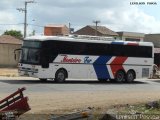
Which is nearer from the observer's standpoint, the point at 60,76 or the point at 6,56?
the point at 60,76

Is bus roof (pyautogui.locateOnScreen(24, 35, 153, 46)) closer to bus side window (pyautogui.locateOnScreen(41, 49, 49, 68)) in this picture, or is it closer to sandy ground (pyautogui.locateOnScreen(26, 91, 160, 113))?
bus side window (pyautogui.locateOnScreen(41, 49, 49, 68))

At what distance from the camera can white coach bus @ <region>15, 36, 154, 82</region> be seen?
2977 centimetres

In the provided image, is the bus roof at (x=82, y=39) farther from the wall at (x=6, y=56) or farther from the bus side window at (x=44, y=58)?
the wall at (x=6, y=56)

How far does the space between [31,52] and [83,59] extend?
3.36 m

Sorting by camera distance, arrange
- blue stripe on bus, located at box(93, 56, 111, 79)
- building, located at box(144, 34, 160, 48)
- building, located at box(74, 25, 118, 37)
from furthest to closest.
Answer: building, located at box(74, 25, 118, 37)
building, located at box(144, 34, 160, 48)
blue stripe on bus, located at box(93, 56, 111, 79)

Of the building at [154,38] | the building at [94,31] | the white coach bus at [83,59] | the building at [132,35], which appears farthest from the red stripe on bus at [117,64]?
the building at [94,31]

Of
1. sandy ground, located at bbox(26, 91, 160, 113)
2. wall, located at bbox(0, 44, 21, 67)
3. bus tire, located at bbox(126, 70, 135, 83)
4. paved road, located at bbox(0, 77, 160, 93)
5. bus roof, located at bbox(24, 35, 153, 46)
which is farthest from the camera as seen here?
wall, located at bbox(0, 44, 21, 67)

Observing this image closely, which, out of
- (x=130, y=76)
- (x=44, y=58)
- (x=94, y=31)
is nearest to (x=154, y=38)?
(x=94, y=31)

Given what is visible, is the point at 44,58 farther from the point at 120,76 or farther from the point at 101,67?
the point at 120,76

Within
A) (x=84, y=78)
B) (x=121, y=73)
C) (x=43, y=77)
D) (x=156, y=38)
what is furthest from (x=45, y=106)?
(x=156, y=38)

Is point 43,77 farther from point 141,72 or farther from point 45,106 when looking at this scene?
point 45,106

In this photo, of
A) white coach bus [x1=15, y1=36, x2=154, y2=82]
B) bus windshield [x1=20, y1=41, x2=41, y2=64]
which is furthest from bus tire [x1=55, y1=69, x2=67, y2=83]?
bus windshield [x1=20, y1=41, x2=41, y2=64]

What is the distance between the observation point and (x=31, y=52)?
30172 mm

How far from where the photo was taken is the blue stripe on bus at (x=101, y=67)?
105ft
